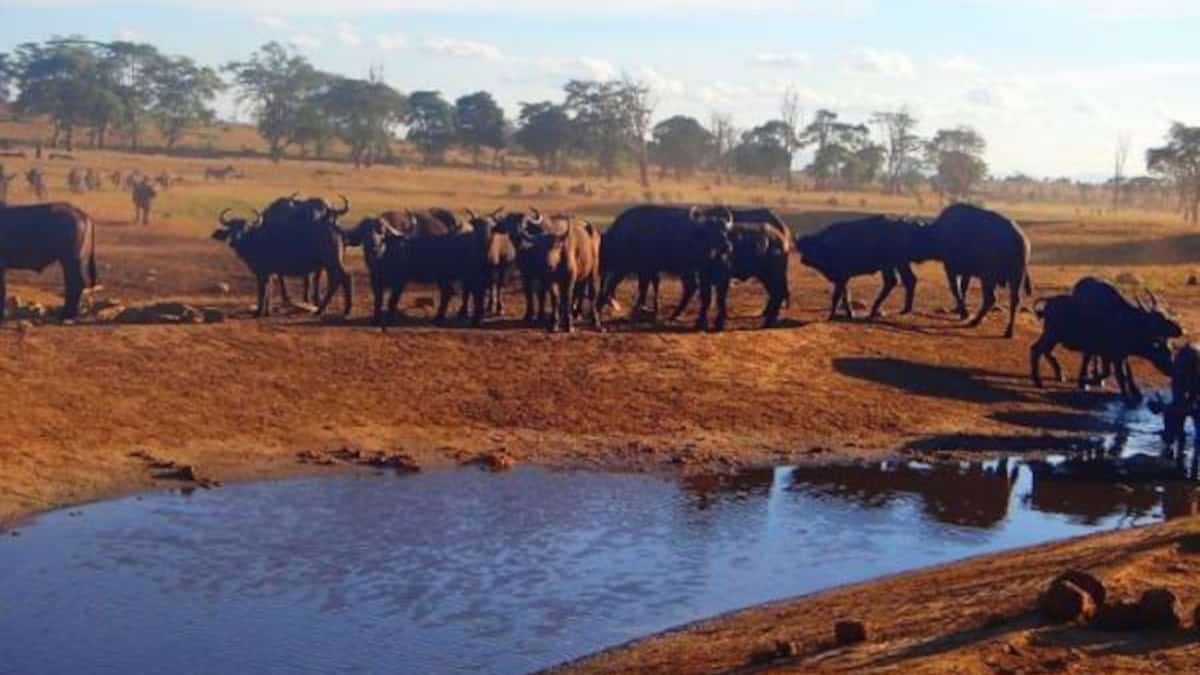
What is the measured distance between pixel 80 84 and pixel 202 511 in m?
58.6

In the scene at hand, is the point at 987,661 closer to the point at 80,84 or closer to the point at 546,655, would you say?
the point at 546,655

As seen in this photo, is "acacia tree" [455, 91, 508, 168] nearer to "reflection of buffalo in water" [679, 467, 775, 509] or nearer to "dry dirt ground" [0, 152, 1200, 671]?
"dry dirt ground" [0, 152, 1200, 671]

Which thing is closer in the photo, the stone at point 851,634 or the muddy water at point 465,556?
the stone at point 851,634

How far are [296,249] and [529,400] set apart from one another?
5.99m

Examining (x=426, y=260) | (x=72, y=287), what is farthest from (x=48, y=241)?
(x=426, y=260)

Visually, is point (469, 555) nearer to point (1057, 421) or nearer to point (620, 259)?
point (1057, 421)

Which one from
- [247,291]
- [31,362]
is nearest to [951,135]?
[247,291]

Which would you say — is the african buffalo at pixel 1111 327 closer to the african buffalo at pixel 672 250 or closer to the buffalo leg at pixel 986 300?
the buffalo leg at pixel 986 300

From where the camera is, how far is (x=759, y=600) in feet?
36.0

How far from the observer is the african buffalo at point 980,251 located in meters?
23.3

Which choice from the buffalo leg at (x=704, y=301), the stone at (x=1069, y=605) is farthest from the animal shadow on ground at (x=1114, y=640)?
the buffalo leg at (x=704, y=301)

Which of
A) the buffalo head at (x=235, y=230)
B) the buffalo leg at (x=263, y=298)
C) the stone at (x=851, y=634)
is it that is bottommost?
the stone at (x=851, y=634)

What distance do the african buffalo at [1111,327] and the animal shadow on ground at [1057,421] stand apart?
3.73ft

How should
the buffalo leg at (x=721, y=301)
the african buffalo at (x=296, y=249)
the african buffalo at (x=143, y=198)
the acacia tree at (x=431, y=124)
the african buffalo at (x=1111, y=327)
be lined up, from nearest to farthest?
the african buffalo at (x=1111, y=327) < the buffalo leg at (x=721, y=301) < the african buffalo at (x=296, y=249) < the african buffalo at (x=143, y=198) < the acacia tree at (x=431, y=124)
